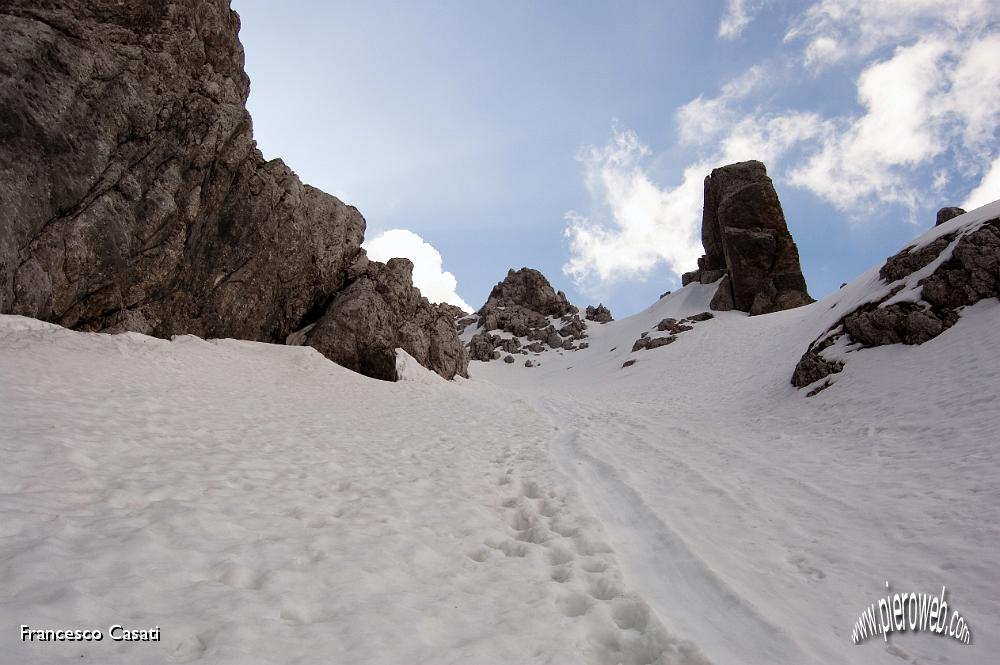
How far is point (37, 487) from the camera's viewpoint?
5.72m

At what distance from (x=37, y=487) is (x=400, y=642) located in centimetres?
537

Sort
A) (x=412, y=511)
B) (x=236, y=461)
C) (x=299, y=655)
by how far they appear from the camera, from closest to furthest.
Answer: (x=299, y=655) < (x=412, y=511) < (x=236, y=461)

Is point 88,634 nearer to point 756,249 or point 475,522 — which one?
point 475,522

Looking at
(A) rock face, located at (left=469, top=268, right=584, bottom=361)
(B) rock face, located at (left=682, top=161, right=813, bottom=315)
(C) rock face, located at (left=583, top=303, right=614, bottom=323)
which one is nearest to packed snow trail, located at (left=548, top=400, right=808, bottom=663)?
(B) rock face, located at (left=682, top=161, right=813, bottom=315)

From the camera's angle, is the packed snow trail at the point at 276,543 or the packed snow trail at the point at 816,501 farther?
the packed snow trail at the point at 816,501

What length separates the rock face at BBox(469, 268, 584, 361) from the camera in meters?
72.2

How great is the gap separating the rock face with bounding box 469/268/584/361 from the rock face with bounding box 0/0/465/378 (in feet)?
159

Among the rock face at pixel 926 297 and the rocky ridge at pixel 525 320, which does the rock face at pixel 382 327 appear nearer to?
the rock face at pixel 926 297

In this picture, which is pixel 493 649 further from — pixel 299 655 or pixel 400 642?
pixel 299 655

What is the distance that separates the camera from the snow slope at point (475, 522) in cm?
407

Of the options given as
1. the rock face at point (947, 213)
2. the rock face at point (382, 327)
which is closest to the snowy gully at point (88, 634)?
the rock face at point (382, 327)

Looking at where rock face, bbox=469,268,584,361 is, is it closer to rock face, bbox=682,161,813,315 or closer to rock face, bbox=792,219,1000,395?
rock face, bbox=682,161,813,315

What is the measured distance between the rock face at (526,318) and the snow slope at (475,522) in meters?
56.2

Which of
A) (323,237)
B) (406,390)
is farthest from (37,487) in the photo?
(323,237)
